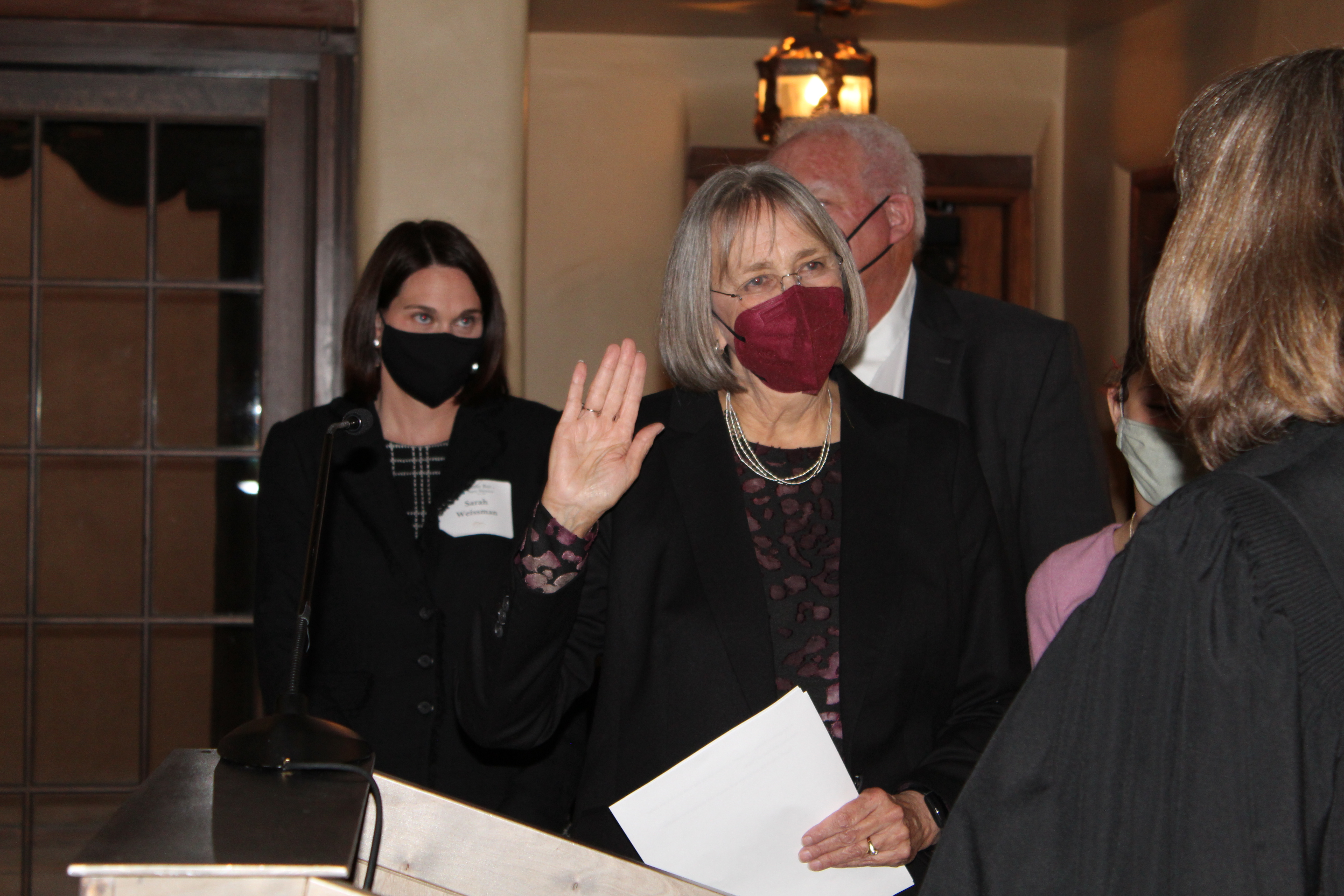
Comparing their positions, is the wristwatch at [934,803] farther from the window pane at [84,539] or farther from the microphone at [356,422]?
the window pane at [84,539]

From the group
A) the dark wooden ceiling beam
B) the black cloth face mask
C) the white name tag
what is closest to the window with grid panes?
the dark wooden ceiling beam

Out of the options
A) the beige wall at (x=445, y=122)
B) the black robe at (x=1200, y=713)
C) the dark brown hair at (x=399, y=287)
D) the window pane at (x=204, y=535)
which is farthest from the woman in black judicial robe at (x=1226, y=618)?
the window pane at (x=204, y=535)

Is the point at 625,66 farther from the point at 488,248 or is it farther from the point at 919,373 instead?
the point at 919,373

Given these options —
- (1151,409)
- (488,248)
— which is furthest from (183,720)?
(1151,409)

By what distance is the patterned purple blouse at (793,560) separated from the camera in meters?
1.44

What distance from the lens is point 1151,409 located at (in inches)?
66.8

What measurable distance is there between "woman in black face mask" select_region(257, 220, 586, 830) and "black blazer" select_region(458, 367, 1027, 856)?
62cm

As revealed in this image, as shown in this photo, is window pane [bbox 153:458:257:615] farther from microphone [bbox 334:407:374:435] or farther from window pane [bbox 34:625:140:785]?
microphone [bbox 334:407:374:435]

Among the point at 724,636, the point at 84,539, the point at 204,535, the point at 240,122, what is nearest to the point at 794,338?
the point at 724,636

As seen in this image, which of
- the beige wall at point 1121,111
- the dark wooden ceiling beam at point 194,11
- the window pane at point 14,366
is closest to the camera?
the dark wooden ceiling beam at point 194,11

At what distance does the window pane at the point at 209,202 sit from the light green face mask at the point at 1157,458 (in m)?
2.82

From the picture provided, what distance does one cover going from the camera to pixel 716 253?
1.68 metres

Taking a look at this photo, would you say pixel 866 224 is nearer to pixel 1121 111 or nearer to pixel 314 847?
pixel 314 847

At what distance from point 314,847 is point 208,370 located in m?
3.23
